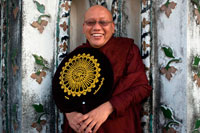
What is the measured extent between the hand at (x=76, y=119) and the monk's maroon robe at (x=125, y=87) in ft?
0.49

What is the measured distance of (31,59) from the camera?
245cm

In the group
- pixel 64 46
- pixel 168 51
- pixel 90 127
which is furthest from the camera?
pixel 64 46

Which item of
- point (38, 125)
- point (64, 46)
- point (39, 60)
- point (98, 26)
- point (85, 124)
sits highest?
point (98, 26)

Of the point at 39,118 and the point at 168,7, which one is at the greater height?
the point at 168,7

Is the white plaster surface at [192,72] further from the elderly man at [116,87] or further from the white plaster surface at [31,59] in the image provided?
the white plaster surface at [31,59]

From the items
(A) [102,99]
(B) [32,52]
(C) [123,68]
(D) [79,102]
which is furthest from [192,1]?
(B) [32,52]

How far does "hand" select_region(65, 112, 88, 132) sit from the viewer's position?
1946 mm

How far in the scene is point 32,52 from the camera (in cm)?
246

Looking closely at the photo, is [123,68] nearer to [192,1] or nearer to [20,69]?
[192,1]

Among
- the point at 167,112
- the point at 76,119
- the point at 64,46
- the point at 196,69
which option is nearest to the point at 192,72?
the point at 196,69

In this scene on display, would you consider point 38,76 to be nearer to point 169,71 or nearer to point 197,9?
point 169,71

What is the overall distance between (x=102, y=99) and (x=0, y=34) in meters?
1.55

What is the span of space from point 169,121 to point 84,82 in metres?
0.70

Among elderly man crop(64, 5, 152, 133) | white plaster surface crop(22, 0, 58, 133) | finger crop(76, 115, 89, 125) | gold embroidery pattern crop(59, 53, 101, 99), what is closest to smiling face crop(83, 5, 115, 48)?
→ elderly man crop(64, 5, 152, 133)
